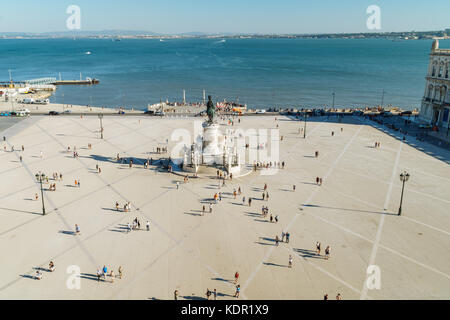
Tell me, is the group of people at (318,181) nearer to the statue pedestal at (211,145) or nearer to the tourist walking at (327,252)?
the statue pedestal at (211,145)

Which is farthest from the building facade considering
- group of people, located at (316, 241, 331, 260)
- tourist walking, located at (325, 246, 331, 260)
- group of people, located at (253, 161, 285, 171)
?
tourist walking, located at (325, 246, 331, 260)

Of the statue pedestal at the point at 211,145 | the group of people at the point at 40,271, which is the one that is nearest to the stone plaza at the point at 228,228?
the group of people at the point at 40,271

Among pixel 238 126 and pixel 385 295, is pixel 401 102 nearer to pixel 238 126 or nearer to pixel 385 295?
pixel 238 126

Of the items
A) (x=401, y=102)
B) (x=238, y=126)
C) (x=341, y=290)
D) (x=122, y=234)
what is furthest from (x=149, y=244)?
(x=401, y=102)

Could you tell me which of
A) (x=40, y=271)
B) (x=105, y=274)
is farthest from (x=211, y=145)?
(x=40, y=271)

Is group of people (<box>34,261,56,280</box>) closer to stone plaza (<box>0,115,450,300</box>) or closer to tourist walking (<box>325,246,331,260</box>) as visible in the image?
stone plaza (<box>0,115,450,300</box>)

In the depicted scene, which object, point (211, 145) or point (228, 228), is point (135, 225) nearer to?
point (228, 228)
